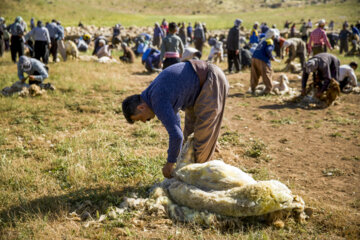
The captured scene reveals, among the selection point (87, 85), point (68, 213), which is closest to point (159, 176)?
point (68, 213)

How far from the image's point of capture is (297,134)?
5988 millimetres

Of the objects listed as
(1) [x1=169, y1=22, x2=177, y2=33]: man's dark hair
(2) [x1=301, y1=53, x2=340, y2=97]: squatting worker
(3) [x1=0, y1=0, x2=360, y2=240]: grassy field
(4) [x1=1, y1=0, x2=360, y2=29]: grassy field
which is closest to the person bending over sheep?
(3) [x1=0, y1=0, x2=360, y2=240]: grassy field

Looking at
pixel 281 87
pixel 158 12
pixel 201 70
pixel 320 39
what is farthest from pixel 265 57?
pixel 158 12

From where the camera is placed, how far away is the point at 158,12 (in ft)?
202

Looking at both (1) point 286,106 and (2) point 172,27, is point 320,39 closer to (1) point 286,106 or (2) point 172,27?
(1) point 286,106

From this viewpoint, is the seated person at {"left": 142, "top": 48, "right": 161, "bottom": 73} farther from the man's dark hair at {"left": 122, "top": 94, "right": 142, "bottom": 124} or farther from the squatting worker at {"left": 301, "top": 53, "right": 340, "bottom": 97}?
the man's dark hair at {"left": 122, "top": 94, "right": 142, "bottom": 124}

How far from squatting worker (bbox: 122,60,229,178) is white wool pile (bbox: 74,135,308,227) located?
0.28 metres

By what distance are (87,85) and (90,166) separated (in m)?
5.78

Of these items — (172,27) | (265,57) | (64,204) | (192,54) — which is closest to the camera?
(64,204)

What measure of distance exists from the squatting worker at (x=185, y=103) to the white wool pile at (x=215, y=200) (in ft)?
0.93

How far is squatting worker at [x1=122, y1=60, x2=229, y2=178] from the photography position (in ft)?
9.34

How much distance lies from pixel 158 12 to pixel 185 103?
62570 mm

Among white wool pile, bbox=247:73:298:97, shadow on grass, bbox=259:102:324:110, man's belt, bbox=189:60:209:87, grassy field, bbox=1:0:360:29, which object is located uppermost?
grassy field, bbox=1:0:360:29

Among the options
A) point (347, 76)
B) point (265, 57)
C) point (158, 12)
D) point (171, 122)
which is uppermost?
point (158, 12)
